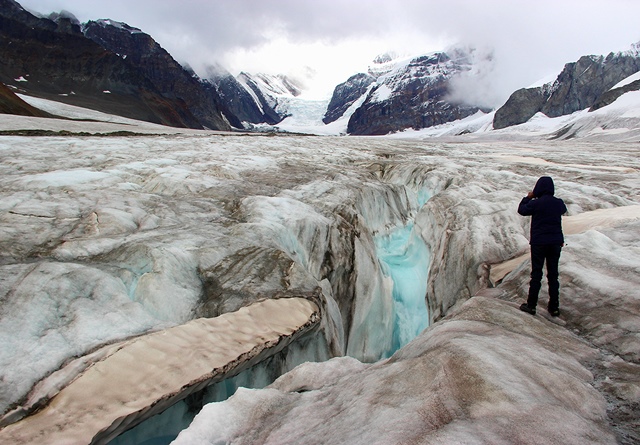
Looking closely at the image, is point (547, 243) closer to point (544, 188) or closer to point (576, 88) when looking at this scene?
point (544, 188)

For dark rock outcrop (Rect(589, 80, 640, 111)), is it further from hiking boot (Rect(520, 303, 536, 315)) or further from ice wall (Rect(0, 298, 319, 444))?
ice wall (Rect(0, 298, 319, 444))

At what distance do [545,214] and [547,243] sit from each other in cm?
36

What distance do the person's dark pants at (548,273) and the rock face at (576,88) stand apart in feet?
437

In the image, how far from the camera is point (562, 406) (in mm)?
2445

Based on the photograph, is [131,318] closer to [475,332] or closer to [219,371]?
[219,371]

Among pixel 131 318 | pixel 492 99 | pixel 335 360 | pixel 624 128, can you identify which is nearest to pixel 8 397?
pixel 131 318

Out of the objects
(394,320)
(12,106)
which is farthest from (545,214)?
(12,106)

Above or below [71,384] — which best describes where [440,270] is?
below

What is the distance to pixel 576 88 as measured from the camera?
116562 mm

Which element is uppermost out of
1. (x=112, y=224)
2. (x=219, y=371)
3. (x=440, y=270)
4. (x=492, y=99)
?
(x=492, y=99)

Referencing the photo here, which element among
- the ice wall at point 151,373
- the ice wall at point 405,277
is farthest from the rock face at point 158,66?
the ice wall at point 151,373

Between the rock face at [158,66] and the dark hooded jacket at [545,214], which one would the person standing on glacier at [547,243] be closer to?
the dark hooded jacket at [545,214]

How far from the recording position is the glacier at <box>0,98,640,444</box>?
2619 millimetres

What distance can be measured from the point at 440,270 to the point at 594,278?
12.8 ft
